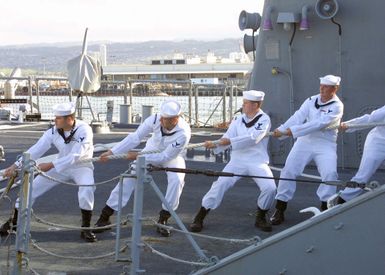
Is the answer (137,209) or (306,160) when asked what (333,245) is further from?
(306,160)

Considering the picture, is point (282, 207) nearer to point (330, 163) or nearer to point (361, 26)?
point (330, 163)

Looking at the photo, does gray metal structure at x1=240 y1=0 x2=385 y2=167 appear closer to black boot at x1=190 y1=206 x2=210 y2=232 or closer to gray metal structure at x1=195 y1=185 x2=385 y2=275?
black boot at x1=190 y1=206 x2=210 y2=232

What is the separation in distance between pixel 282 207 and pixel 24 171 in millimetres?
2742

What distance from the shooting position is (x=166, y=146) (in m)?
7.08

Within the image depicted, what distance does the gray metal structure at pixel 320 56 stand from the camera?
8.62 metres

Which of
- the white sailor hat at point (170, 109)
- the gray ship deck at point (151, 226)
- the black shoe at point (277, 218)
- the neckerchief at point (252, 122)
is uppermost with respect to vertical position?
the white sailor hat at point (170, 109)

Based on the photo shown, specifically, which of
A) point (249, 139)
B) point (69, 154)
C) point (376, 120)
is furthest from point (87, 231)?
point (376, 120)

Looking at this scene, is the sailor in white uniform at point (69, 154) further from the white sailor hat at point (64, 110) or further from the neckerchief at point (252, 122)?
the neckerchief at point (252, 122)

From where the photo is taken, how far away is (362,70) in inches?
345

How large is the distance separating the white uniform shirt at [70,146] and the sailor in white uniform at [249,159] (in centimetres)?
118

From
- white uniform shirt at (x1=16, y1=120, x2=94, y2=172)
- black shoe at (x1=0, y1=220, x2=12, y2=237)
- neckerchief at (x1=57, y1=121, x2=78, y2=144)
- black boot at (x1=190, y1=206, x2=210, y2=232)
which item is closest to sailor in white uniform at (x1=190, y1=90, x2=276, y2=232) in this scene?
black boot at (x1=190, y1=206, x2=210, y2=232)

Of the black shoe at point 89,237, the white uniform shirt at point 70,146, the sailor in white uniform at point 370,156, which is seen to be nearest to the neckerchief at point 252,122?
the sailor in white uniform at point 370,156

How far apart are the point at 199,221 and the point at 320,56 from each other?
3.10 m

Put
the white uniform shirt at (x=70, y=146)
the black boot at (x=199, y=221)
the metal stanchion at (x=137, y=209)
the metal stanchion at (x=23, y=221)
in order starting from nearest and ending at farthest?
the metal stanchion at (x=137, y=209), the metal stanchion at (x=23, y=221), the white uniform shirt at (x=70, y=146), the black boot at (x=199, y=221)
